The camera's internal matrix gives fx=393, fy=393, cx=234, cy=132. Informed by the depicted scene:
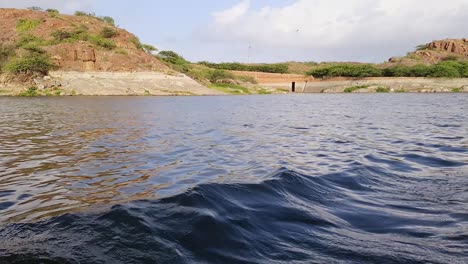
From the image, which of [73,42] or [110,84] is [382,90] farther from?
[73,42]

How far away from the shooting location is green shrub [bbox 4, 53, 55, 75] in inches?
2370

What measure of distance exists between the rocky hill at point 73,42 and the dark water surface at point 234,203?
58460 millimetres

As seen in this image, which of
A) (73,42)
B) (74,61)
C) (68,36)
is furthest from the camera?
(68,36)

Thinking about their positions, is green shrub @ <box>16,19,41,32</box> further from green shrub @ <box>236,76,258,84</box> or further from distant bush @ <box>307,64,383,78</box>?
distant bush @ <box>307,64,383,78</box>

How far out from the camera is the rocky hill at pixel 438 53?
115188 millimetres

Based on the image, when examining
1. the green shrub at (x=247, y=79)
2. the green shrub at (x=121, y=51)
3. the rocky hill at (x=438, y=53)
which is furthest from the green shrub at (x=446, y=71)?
the green shrub at (x=121, y=51)

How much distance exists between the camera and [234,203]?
5562 mm

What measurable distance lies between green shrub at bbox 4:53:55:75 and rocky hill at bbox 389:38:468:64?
303 feet

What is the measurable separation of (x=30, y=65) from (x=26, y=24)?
69.2ft

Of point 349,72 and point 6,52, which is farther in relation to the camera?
point 349,72

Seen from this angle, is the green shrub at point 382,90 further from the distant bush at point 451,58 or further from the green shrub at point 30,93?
the green shrub at point 30,93

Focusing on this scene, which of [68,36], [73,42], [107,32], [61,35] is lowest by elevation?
[73,42]

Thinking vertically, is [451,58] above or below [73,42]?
above

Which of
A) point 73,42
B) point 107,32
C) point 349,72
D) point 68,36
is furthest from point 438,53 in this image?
point 68,36
